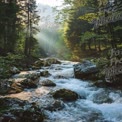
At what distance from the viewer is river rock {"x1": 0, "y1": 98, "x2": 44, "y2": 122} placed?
9.62 meters

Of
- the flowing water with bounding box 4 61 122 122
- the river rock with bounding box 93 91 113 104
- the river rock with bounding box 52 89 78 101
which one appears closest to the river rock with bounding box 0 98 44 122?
the flowing water with bounding box 4 61 122 122

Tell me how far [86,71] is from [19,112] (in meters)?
10.3

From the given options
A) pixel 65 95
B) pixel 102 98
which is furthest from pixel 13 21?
pixel 102 98

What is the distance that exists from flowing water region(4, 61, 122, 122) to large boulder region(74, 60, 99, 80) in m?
1.28

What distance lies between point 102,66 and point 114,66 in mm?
2363

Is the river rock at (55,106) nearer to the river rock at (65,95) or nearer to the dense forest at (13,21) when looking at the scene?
the river rock at (65,95)

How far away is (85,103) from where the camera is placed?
13.7 meters

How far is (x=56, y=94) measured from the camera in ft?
47.2

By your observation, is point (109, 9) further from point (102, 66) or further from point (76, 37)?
point (76, 37)

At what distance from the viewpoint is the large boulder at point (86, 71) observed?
19.3 m

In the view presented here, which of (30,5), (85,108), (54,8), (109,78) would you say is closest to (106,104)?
(85,108)

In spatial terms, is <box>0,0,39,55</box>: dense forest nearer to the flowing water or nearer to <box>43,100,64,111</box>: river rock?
the flowing water

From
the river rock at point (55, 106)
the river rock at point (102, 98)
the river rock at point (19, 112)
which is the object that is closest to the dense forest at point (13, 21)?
the river rock at point (102, 98)

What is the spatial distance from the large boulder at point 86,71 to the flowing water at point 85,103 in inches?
50.5
